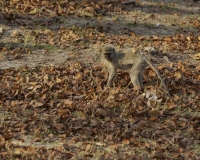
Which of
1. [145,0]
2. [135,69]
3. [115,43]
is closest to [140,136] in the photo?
[135,69]

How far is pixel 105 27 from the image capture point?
50.3ft

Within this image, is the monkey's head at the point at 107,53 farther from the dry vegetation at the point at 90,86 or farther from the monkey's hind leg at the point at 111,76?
the dry vegetation at the point at 90,86

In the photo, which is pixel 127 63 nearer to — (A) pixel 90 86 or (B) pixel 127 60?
(B) pixel 127 60

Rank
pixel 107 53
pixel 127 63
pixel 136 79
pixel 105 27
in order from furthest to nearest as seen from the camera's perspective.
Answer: pixel 105 27
pixel 127 63
pixel 136 79
pixel 107 53

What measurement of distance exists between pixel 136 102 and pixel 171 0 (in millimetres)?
9678

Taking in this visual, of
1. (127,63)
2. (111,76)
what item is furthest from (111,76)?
(127,63)

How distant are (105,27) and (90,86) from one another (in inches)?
186

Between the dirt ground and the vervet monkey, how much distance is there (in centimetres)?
188

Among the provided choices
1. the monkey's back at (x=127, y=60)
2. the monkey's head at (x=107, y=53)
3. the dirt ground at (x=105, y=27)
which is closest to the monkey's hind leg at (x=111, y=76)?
the monkey's back at (x=127, y=60)

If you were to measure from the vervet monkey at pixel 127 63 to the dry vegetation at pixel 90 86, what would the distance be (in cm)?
30

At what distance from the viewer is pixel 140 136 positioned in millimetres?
8891

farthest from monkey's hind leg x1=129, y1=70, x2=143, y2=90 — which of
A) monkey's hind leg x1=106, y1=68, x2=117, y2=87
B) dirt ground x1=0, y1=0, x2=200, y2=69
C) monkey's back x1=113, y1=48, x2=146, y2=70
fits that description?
dirt ground x1=0, y1=0, x2=200, y2=69

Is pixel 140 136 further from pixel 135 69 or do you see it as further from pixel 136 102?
pixel 135 69

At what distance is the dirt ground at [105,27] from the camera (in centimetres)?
1275
